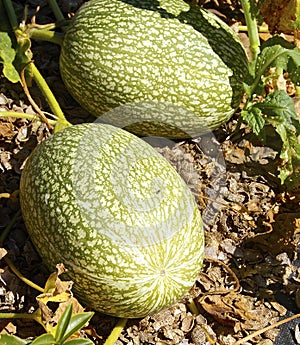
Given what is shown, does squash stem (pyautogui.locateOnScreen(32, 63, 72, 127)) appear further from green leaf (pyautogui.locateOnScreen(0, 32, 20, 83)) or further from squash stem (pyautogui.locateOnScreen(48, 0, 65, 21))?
squash stem (pyautogui.locateOnScreen(48, 0, 65, 21))

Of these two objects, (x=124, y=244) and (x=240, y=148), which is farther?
(x=240, y=148)

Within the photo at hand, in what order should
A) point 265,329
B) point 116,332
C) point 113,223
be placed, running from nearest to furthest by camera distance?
point 113,223, point 116,332, point 265,329

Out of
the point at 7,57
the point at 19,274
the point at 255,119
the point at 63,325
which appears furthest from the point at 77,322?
the point at 7,57

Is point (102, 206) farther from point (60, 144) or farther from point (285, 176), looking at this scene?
point (285, 176)

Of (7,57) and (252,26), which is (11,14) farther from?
(252,26)

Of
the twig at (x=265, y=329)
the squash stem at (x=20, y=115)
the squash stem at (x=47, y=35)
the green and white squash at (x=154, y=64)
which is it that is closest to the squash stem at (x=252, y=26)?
the green and white squash at (x=154, y=64)

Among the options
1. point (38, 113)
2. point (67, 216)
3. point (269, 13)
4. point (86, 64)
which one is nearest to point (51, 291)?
point (67, 216)

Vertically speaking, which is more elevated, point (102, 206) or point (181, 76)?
point (181, 76)
